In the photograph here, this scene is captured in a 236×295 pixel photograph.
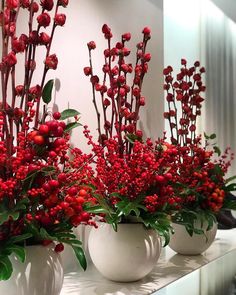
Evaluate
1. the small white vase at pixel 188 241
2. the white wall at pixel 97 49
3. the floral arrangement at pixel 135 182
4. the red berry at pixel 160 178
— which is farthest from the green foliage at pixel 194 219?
the white wall at pixel 97 49

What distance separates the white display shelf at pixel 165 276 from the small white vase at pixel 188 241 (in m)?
0.03

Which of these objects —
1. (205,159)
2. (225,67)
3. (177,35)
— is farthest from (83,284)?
(225,67)

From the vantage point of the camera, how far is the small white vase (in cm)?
166

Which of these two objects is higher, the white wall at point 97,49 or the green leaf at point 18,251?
the white wall at point 97,49

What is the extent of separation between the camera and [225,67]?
3.05m

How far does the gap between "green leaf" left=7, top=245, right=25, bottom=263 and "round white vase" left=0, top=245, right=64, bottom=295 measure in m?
0.04

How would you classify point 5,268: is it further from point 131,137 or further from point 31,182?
point 131,137

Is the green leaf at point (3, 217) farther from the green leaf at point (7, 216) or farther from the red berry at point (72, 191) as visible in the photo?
the red berry at point (72, 191)

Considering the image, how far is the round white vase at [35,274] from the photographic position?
0.94m

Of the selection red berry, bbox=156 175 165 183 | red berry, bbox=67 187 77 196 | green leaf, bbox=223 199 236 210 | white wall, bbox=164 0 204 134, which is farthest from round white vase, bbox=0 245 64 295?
white wall, bbox=164 0 204 134

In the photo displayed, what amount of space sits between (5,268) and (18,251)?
0.13 ft

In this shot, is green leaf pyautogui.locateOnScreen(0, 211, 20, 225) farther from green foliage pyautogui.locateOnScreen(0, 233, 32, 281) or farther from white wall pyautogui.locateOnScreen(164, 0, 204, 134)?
white wall pyautogui.locateOnScreen(164, 0, 204, 134)

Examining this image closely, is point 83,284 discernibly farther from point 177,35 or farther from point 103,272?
point 177,35

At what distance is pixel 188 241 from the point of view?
1.66 m
